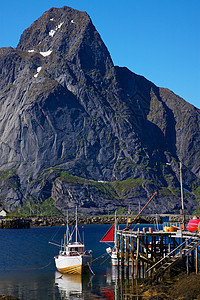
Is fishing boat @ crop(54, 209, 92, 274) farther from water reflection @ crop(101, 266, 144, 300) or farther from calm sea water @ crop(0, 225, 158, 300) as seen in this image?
water reflection @ crop(101, 266, 144, 300)

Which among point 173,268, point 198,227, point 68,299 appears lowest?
point 68,299

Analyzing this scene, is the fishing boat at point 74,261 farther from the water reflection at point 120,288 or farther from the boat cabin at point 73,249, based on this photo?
the water reflection at point 120,288

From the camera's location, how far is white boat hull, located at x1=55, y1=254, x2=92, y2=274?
230 feet

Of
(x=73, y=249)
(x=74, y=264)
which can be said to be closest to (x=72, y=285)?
(x=74, y=264)

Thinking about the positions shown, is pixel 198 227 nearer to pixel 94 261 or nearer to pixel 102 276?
pixel 102 276

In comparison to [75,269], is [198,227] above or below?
above

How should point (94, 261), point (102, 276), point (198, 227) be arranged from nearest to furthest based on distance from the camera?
1. point (198, 227)
2. point (102, 276)
3. point (94, 261)

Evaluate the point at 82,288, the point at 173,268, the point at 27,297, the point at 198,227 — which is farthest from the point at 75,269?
the point at 198,227

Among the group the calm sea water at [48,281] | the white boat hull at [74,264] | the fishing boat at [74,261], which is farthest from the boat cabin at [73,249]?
the calm sea water at [48,281]

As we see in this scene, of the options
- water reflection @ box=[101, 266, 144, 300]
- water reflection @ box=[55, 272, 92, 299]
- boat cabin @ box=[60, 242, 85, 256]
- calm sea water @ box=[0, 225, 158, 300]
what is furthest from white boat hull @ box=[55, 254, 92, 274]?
water reflection @ box=[101, 266, 144, 300]

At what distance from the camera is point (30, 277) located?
70.6 metres

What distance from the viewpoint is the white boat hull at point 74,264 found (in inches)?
2761

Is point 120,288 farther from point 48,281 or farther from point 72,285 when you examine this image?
point 48,281

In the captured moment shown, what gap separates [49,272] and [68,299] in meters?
23.2
